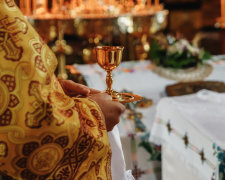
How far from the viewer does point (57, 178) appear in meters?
0.70

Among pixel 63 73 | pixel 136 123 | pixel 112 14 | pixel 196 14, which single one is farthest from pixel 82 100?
pixel 196 14

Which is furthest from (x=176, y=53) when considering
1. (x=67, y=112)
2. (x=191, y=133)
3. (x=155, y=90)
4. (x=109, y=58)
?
(x=67, y=112)

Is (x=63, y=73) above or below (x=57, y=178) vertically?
below

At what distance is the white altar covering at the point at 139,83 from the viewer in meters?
1.99

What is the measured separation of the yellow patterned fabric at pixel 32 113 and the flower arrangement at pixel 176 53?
1.76m

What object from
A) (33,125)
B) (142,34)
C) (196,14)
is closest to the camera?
(33,125)

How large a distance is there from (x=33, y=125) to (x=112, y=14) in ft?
10.0

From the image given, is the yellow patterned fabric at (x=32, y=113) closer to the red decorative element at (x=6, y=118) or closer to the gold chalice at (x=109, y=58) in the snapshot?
the red decorative element at (x=6, y=118)

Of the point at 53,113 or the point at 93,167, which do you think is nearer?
the point at 53,113

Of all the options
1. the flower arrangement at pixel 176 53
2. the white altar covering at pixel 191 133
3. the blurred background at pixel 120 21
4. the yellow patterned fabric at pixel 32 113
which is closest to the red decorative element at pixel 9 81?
the yellow patterned fabric at pixel 32 113

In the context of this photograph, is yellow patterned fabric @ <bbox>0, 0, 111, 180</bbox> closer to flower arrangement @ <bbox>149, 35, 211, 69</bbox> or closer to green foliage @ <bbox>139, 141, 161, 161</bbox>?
green foliage @ <bbox>139, 141, 161, 161</bbox>

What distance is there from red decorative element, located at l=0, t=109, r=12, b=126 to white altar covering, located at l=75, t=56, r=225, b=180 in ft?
4.66

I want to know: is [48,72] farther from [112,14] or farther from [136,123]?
[112,14]

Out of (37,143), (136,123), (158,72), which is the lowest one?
(136,123)
